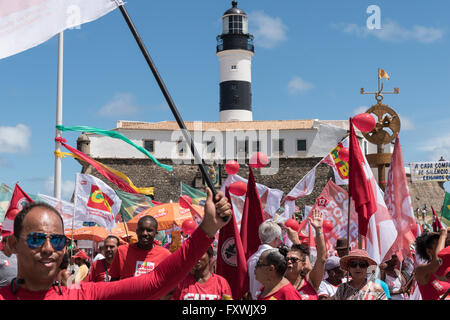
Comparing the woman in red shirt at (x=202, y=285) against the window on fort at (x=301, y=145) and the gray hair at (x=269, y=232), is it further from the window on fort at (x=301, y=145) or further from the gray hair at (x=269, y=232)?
the window on fort at (x=301, y=145)

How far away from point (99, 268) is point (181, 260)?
192 inches

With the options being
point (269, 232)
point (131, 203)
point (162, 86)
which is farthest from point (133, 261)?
point (131, 203)

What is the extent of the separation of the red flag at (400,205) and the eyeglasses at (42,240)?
6.75 metres

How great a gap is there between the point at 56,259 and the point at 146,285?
387 millimetres

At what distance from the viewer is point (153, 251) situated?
19.6 ft

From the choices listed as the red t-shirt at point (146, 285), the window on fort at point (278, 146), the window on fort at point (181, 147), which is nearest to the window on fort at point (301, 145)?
the window on fort at point (278, 146)

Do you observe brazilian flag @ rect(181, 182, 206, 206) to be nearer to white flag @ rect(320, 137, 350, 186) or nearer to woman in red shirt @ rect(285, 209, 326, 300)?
white flag @ rect(320, 137, 350, 186)

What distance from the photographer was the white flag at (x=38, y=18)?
13.2ft

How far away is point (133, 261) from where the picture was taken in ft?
19.2

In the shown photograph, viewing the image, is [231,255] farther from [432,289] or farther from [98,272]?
[432,289]

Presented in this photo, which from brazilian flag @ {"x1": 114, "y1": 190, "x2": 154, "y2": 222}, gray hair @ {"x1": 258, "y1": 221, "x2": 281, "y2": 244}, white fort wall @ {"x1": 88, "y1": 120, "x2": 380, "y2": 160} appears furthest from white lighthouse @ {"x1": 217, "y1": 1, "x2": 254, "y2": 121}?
gray hair @ {"x1": 258, "y1": 221, "x2": 281, "y2": 244}

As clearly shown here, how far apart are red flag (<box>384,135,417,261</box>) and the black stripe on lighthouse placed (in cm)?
4115
